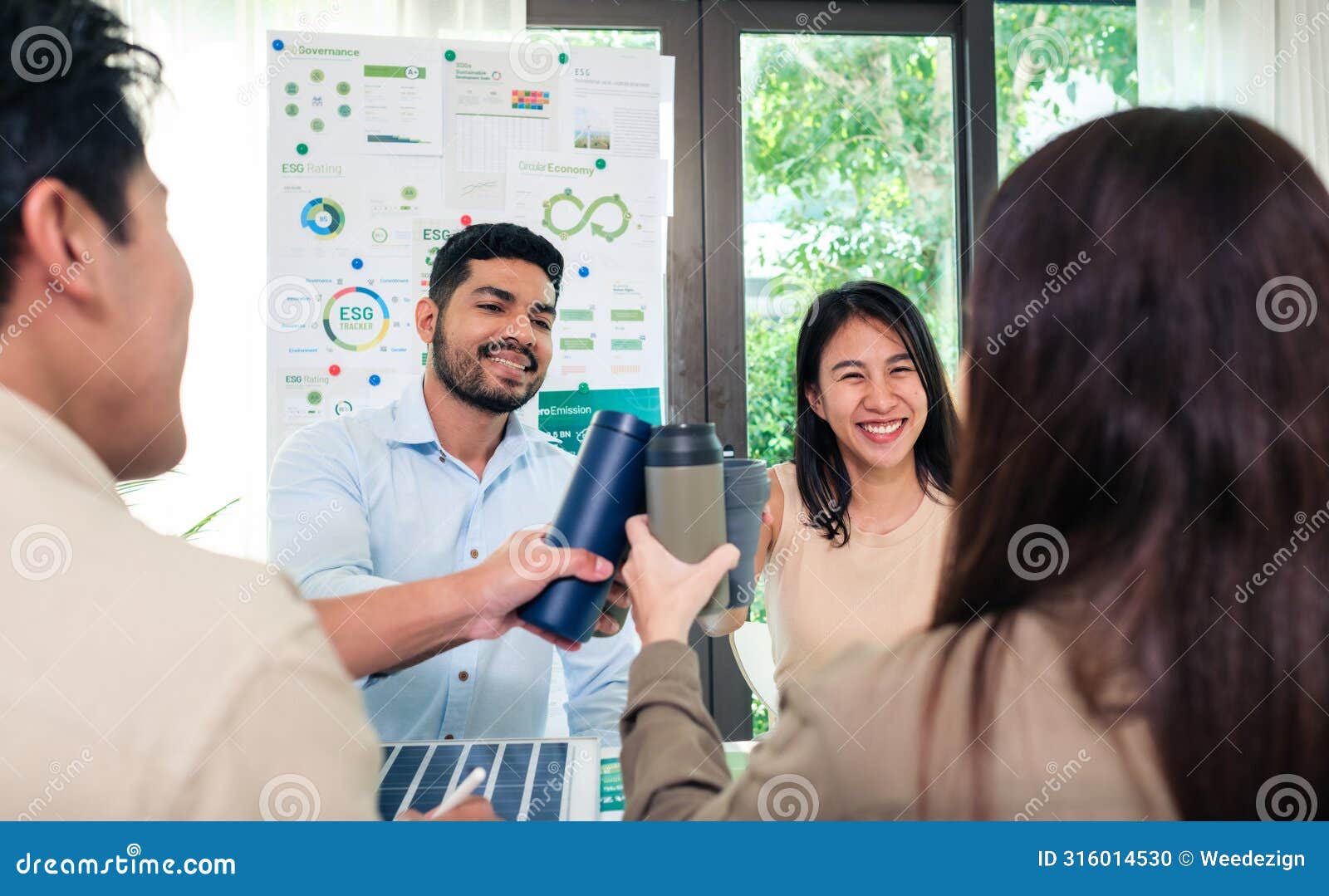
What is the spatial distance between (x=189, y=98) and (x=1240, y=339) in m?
2.09

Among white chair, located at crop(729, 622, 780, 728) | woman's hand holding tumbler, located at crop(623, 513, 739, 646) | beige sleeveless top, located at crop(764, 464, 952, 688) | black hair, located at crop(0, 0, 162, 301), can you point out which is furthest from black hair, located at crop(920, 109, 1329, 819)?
white chair, located at crop(729, 622, 780, 728)

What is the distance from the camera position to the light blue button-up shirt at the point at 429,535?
149 centimetres

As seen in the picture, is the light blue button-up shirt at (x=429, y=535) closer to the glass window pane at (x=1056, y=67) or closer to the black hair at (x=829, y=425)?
the black hair at (x=829, y=425)

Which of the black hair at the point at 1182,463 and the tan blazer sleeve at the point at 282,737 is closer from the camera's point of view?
the tan blazer sleeve at the point at 282,737

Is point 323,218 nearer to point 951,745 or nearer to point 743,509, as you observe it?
point 743,509

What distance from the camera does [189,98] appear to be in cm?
191

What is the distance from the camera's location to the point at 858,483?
1664 mm

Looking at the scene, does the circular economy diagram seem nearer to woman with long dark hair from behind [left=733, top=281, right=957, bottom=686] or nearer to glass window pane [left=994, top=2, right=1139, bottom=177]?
woman with long dark hair from behind [left=733, top=281, right=957, bottom=686]

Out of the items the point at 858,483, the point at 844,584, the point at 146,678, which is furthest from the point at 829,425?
the point at 146,678

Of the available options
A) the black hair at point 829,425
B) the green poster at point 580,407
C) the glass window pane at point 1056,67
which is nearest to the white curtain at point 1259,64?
the glass window pane at point 1056,67

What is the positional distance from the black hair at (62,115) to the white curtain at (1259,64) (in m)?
2.21

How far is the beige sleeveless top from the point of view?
1.52m

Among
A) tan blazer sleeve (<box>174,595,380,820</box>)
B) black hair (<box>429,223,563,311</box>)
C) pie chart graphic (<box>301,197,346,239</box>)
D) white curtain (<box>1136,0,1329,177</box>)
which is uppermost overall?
white curtain (<box>1136,0,1329,177</box>)

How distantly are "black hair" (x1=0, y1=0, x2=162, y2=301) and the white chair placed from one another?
1321 mm
